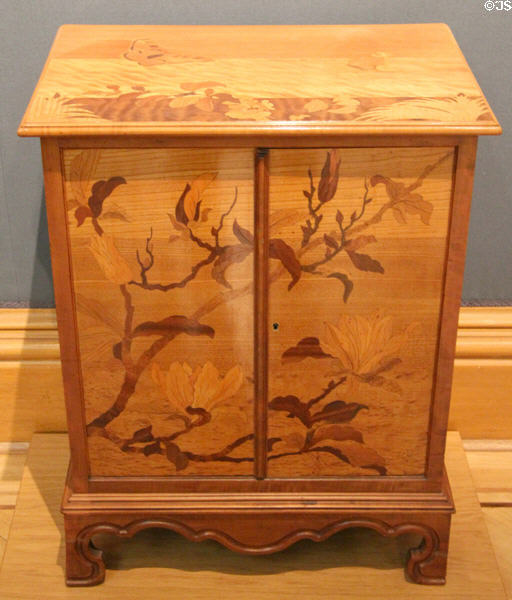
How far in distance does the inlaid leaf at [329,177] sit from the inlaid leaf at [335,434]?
16.8 inches

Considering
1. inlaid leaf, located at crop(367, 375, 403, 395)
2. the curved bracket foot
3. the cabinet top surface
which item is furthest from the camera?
the curved bracket foot

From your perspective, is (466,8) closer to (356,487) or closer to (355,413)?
(355,413)

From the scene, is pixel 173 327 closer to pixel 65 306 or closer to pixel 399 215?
pixel 65 306

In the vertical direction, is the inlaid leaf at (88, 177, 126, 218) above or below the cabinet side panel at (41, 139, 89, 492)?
above

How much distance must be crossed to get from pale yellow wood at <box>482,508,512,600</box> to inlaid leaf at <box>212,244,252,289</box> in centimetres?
82

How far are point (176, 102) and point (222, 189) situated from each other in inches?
6.0

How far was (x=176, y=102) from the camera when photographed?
1.39 m

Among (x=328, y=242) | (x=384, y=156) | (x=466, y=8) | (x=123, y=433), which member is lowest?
(x=123, y=433)

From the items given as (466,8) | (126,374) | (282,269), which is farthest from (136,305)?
(466,8)

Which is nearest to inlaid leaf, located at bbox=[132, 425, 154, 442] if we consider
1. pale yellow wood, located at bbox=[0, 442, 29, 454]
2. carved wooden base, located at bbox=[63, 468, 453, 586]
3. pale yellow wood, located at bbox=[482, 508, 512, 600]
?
carved wooden base, located at bbox=[63, 468, 453, 586]

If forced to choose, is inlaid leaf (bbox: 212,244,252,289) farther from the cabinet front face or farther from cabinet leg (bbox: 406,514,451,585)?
cabinet leg (bbox: 406,514,451,585)

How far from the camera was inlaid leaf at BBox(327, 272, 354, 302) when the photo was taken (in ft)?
4.81

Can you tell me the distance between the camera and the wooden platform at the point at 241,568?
1694 millimetres

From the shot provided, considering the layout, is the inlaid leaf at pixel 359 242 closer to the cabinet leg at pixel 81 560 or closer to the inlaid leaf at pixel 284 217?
the inlaid leaf at pixel 284 217
